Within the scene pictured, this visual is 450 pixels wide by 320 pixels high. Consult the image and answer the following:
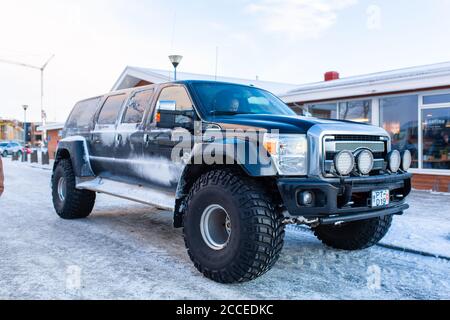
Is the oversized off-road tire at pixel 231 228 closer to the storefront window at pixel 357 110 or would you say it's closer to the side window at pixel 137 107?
the side window at pixel 137 107

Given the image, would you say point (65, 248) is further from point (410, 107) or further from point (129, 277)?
point (410, 107)

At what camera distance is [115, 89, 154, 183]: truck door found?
216 inches

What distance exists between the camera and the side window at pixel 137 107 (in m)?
5.58

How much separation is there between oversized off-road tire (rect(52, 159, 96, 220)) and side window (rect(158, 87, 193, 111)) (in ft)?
8.34

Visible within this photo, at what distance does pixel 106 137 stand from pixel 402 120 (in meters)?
8.66

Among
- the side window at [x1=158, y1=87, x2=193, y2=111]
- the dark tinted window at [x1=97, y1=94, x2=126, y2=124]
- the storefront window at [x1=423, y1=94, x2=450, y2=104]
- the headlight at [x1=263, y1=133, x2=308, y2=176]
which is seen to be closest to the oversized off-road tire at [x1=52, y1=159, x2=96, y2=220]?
the dark tinted window at [x1=97, y1=94, x2=126, y2=124]

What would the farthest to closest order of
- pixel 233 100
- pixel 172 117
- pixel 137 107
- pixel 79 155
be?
pixel 79 155 → pixel 137 107 → pixel 233 100 → pixel 172 117

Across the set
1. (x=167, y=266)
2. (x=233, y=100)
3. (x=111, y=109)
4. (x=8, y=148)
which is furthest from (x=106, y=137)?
(x=8, y=148)

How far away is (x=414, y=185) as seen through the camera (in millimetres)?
11727

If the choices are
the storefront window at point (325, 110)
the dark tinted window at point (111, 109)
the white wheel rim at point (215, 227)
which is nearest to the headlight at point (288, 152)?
the white wheel rim at point (215, 227)

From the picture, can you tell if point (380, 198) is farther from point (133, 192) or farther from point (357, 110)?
point (357, 110)

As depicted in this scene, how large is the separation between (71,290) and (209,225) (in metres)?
1.36

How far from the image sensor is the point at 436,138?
1120cm

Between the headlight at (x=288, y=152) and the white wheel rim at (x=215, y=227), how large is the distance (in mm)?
729
